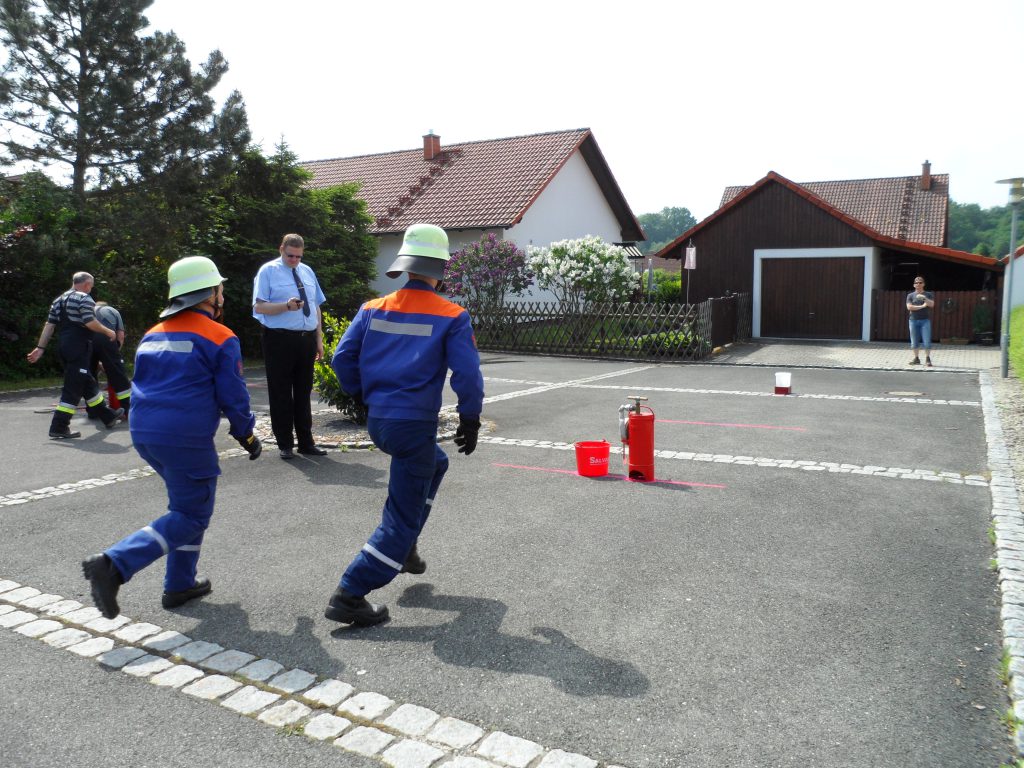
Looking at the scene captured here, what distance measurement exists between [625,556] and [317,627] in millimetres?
1961

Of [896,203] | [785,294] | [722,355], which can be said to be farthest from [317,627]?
[896,203]

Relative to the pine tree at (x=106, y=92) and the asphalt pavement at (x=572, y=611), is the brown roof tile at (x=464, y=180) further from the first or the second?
the asphalt pavement at (x=572, y=611)

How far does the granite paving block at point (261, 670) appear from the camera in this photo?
3432 millimetres

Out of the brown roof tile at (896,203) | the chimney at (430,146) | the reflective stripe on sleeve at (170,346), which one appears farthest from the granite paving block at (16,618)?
the brown roof tile at (896,203)

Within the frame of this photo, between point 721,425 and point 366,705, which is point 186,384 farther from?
point 721,425

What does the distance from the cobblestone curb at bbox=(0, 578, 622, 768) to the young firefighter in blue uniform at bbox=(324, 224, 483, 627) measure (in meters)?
0.58

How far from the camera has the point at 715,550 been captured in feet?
16.5

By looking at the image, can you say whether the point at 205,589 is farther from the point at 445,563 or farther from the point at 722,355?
the point at 722,355

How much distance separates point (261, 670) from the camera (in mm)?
3482

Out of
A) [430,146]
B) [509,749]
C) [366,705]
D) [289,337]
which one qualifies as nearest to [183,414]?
[366,705]

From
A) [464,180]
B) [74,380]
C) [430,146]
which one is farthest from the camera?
[430,146]

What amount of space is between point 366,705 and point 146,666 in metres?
1.11

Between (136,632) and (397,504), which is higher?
(397,504)

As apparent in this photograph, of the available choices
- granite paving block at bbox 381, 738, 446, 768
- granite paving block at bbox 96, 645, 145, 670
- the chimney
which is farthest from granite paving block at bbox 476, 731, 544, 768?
the chimney
